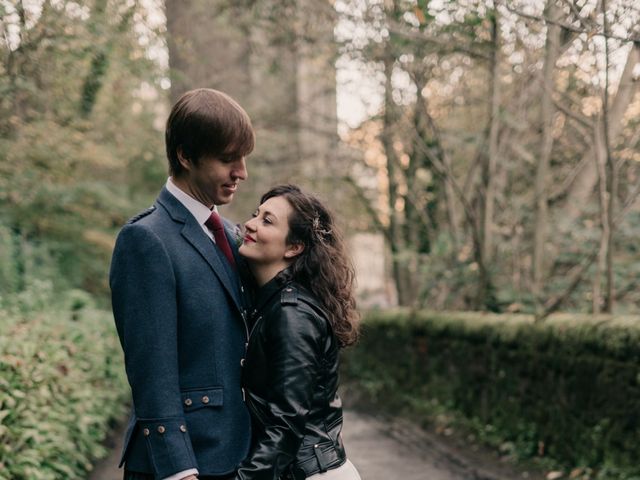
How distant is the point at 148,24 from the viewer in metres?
9.01

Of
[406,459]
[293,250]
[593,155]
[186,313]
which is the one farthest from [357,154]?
[186,313]

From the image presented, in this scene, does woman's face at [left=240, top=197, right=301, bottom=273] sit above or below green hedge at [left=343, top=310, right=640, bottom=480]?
above

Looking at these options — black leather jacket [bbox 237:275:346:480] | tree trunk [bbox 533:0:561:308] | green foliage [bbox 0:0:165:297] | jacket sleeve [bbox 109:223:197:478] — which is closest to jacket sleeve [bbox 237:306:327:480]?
black leather jacket [bbox 237:275:346:480]

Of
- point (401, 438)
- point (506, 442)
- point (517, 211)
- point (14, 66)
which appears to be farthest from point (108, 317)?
point (517, 211)

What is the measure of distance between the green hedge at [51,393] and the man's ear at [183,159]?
237 cm

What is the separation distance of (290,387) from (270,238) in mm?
581

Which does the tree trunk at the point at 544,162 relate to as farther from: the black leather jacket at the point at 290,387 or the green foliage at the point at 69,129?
the black leather jacket at the point at 290,387

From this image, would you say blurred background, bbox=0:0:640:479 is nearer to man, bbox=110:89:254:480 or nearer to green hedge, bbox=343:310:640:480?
green hedge, bbox=343:310:640:480

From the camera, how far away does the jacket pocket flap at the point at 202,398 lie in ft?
8.11

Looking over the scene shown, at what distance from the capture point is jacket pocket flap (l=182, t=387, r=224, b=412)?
8.11 ft

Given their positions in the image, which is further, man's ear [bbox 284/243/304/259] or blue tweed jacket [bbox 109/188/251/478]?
man's ear [bbox 284/243/304/259]

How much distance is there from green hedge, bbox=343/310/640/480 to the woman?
391cm

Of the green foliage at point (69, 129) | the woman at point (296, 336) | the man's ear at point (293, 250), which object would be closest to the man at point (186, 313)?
the woman at point (296, 336)

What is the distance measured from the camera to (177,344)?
247 cm
